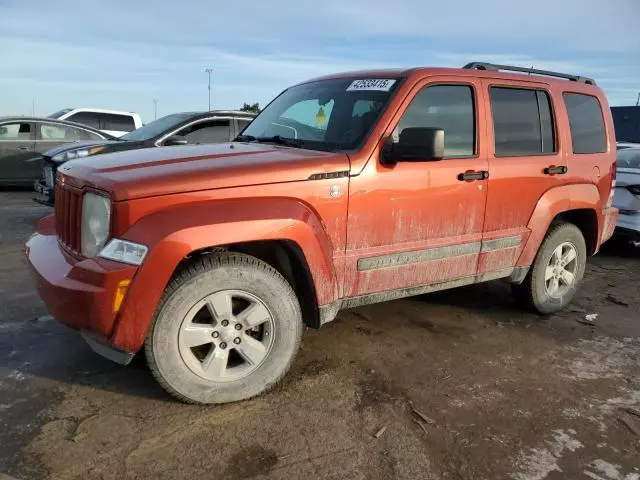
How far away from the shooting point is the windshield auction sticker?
145 inches

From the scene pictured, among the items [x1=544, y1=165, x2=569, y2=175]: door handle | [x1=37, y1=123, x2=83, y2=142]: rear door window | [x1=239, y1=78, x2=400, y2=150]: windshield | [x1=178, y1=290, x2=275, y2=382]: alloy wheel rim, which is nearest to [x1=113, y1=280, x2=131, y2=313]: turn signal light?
[x1=178, y1=290, x2=275, y2=382]: alloy wheel rim

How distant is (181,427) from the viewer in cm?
286

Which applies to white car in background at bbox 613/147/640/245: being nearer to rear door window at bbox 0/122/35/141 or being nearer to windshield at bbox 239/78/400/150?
windshield at bbox 239/78/400/150

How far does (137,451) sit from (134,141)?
608 centimetres

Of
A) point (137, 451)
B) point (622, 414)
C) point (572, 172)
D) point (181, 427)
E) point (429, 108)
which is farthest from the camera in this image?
point (572, 172)

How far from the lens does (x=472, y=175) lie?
3842 mm

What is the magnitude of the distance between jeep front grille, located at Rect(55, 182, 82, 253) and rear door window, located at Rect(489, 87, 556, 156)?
288 cm

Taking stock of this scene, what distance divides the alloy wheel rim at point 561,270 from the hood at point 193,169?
2471mm

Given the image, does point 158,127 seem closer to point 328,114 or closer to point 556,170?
point 328,114

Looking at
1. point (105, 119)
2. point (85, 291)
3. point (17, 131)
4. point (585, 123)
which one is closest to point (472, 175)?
point (585, 123)

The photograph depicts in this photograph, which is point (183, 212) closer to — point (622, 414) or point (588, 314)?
point (622, 414)

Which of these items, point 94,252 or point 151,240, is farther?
point 94,252

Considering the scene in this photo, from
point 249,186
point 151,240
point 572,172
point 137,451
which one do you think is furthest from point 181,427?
point 572,172

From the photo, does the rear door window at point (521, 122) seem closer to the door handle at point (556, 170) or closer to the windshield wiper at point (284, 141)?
the door handle at point (556, 170)
